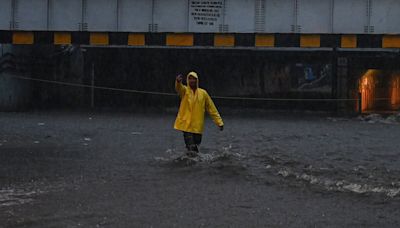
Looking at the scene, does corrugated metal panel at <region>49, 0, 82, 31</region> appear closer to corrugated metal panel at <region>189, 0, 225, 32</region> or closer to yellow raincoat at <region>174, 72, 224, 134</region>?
corrugated metal panel at <region>189, 0, 225, 32</region>

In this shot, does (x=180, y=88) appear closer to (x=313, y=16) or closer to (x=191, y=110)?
(x=191, y=110)

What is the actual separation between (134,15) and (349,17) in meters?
8.37

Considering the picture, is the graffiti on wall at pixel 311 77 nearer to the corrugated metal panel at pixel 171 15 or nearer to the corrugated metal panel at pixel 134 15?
the corrugated metal panel at pixel 171 15

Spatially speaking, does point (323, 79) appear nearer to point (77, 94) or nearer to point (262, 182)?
point (77, 94)

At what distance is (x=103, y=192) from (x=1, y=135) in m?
8.89

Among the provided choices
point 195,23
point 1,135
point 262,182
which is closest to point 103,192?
point 262,182

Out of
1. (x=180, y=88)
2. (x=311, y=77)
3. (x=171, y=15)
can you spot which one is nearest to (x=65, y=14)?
(x=171, y=15)

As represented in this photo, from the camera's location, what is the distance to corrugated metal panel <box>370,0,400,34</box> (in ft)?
79.3

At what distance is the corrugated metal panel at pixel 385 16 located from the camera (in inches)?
952

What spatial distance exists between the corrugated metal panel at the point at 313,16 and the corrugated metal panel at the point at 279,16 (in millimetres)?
343

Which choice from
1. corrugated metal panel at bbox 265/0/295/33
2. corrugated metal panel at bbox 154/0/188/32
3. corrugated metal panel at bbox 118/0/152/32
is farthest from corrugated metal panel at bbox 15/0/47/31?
corrugated metal panel at bbox 265/0/295/33

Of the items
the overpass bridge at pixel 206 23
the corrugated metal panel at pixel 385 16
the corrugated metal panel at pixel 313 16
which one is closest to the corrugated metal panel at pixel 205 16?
the overpass bridge at pixel 206 23

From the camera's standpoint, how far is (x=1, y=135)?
54.3ft

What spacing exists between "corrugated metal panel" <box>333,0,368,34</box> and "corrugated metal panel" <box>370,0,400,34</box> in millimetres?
332
